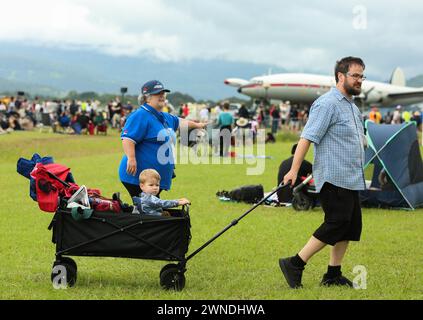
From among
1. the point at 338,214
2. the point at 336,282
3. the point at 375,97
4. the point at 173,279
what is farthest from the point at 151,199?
the point at 375,97

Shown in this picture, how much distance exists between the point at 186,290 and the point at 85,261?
1.73 metres

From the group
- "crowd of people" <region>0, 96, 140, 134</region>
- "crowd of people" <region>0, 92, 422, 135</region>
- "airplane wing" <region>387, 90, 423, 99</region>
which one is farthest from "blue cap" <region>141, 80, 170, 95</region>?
"airplane wing" <region>387, 90, 423, 99</region>

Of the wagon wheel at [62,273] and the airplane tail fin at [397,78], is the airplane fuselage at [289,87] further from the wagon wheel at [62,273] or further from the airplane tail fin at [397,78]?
the wagon wheel at [62,273]

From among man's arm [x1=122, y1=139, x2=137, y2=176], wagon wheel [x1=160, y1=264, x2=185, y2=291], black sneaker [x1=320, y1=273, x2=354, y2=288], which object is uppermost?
man's arm [x1=122, y1=139, x2=137, y2=176]

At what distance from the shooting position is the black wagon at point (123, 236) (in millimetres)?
6645

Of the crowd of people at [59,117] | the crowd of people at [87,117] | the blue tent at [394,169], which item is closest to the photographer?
the blue tent at [394,169]

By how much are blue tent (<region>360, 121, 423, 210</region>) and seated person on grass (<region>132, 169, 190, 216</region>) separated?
7.14 metres

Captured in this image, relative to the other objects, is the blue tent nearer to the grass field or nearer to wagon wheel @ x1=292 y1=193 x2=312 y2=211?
the grass field

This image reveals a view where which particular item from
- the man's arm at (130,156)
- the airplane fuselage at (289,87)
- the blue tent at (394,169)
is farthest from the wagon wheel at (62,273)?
the airplane fuselage at (289,87)

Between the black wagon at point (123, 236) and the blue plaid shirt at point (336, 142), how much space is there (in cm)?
135

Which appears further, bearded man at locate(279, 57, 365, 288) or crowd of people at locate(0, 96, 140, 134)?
crowd of people at locate(0, 96, 140, 134)

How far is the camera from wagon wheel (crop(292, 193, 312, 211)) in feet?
41.8

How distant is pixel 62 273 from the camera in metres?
6.73

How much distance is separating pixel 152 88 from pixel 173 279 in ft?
6.74
